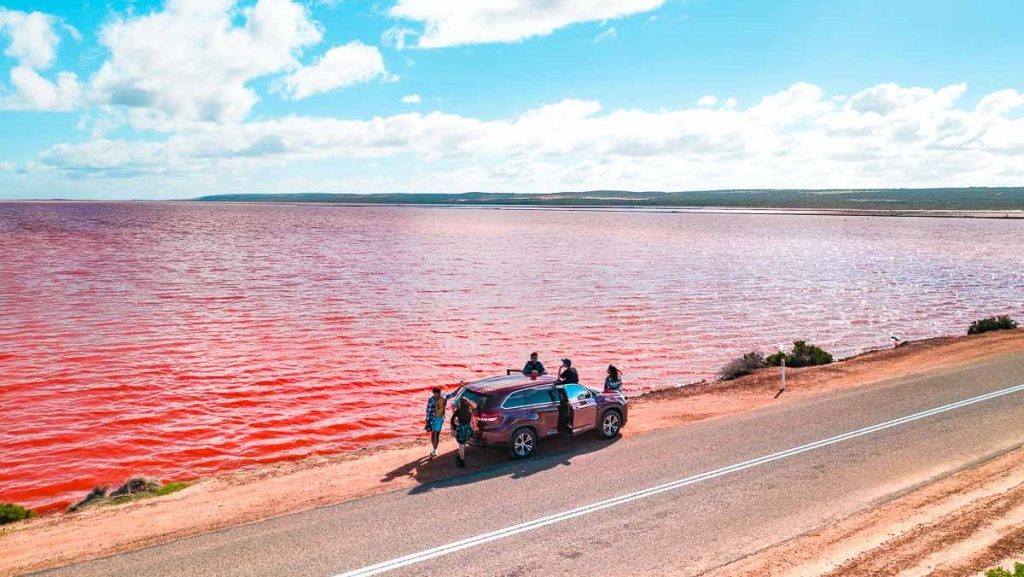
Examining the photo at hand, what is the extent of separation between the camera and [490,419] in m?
14.8

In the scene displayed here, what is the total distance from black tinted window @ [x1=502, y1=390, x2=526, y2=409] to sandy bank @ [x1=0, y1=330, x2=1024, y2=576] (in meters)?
1.30

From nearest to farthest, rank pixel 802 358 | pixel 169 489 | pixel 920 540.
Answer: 1. pixel 920 540
2. pixel 169 489
3. pixel 802 358

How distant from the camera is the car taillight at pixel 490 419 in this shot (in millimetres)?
14812

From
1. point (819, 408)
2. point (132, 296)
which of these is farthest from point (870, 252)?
point (132, 296)

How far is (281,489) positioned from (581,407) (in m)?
7.06

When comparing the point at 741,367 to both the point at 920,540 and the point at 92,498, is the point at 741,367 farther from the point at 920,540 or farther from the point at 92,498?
the point at 92,498

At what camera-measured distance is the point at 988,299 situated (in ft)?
156

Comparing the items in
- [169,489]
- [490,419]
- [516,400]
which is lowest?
[169,489]

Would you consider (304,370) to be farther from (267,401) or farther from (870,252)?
(870,252)

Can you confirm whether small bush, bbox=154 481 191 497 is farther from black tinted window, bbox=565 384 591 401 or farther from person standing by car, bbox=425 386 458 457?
black tinted window, bbox=565 384 591 401

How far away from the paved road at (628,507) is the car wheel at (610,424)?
1.55 ft

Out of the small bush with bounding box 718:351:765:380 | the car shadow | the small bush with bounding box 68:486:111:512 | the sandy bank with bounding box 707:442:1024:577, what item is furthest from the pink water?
the sandy bank with bounding box 707:442:1024:577

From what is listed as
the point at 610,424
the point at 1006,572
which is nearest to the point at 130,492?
the point at 610,424

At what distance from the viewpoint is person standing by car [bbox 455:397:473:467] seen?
14.8 metres
